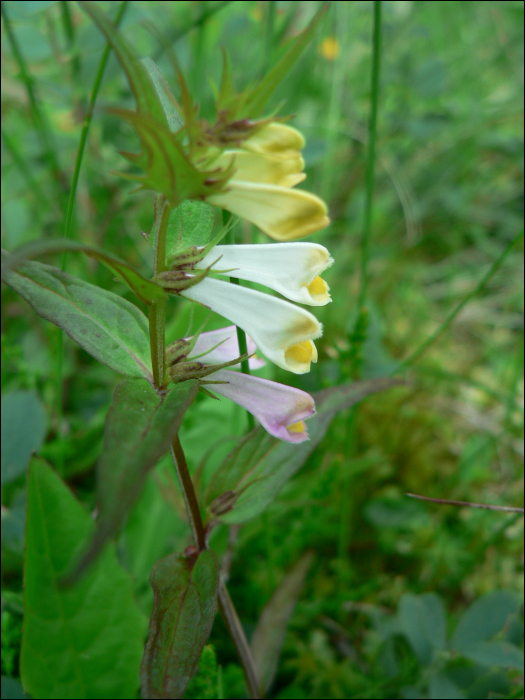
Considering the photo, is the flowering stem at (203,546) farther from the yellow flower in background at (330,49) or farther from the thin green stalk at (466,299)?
the yellow flower in background at (330,49)

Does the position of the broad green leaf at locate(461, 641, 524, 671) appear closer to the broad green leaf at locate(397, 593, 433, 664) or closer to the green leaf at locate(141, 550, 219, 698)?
the broad green leaf at locate(397, 593, 433, 664)

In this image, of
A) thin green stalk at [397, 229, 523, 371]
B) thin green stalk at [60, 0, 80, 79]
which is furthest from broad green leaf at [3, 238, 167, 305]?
thin green stalk at [60, 0, 80, 79]

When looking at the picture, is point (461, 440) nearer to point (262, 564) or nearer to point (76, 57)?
point (262, 564)

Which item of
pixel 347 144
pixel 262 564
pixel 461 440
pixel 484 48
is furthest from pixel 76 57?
pixel 484 48

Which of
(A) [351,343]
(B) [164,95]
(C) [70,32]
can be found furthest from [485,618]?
(C) [70,32]

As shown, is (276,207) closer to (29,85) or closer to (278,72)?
(278,72)

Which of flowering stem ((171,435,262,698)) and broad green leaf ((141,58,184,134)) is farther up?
broad green leaf ((141,58,184,134))
